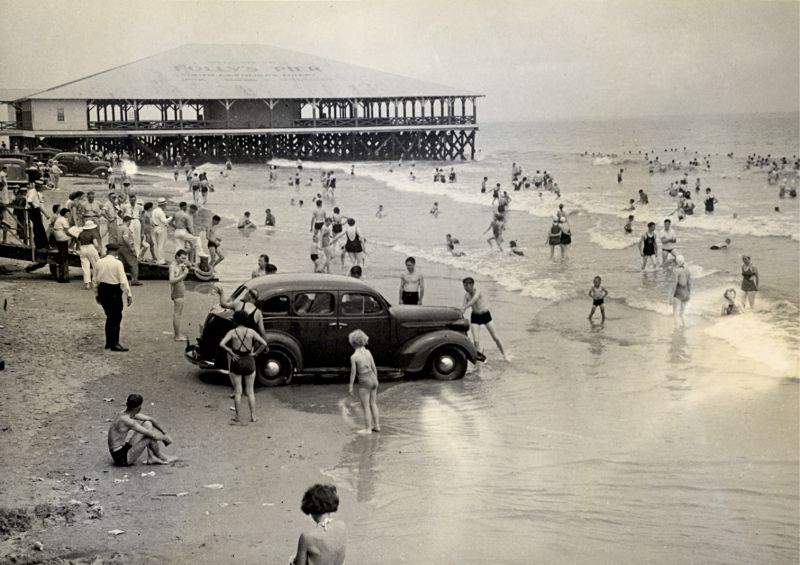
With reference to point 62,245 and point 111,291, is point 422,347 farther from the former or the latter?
point 62,245

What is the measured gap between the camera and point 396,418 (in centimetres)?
791

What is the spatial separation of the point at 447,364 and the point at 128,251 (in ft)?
14.2

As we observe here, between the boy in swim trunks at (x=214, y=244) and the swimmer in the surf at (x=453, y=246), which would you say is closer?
the boy in swim trunks at (x=214, y=244)

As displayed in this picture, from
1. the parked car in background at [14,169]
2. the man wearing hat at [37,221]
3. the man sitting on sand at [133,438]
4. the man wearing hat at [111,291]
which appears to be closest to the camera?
the man sitting on sand at [133,438]

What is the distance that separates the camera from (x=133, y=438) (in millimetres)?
6625

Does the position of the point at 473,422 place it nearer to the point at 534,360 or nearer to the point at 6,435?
the point at 534,360

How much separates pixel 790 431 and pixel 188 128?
1835 centimetres

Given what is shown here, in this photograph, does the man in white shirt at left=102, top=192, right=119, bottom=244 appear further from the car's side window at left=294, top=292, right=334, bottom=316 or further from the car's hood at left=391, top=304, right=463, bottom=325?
the car's hood at left=391, top=304, right=463, bottom=325

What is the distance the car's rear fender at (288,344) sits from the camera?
8.27 metres

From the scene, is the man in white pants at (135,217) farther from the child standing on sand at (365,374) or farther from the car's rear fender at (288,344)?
the child standing on sand at (365,374)

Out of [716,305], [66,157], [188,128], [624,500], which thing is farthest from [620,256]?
[66,157]

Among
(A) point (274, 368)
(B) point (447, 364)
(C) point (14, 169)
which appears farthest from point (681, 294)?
(C) point (14, 169)

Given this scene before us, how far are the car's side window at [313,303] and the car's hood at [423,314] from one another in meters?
0.63

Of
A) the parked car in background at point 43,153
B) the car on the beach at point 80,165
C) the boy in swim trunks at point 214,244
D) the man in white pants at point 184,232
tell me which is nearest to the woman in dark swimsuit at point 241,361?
the boy in swim trunks at point 214,244
